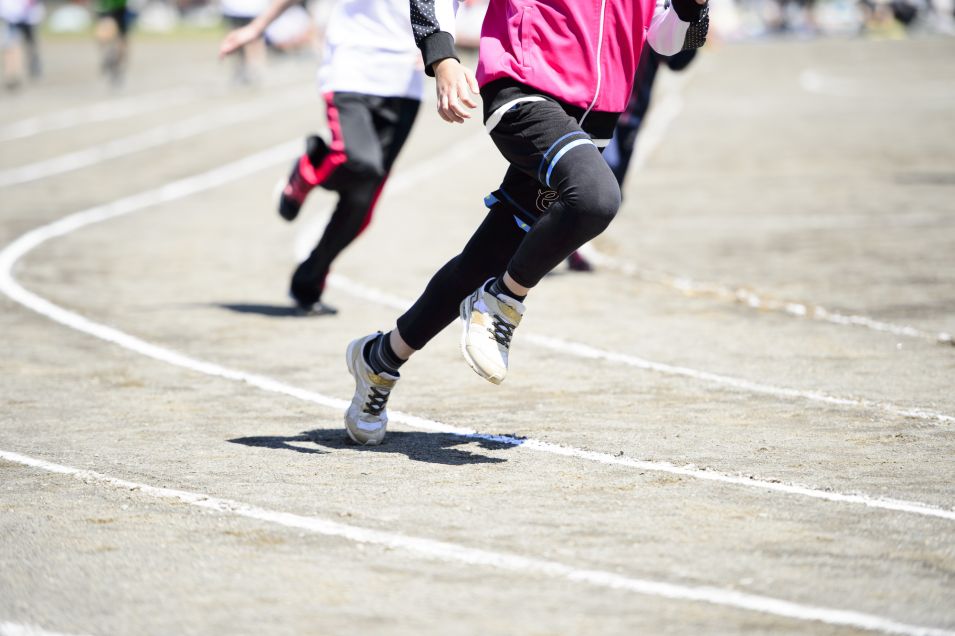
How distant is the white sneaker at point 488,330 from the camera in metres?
4.92

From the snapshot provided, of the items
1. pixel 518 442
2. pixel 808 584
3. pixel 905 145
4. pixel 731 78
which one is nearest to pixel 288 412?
pixel 518 442

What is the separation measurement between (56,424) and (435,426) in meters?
1.53

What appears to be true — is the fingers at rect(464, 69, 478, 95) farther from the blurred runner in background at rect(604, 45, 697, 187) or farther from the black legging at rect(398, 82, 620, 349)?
the blurred runner in background at rect(604, 45, 697, 187)

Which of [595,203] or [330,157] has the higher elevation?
[595,203]

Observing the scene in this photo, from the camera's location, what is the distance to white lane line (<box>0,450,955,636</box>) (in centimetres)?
353

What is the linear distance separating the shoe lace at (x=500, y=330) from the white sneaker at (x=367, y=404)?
0.62 meters

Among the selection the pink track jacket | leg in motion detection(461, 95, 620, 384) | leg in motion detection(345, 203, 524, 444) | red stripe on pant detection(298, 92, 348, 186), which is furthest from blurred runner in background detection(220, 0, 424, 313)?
leg in motion detection(461, 95, 620, 384)

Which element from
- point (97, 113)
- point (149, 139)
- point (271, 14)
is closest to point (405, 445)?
point (271, 14)

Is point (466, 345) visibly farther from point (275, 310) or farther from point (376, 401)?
point (275, 310)

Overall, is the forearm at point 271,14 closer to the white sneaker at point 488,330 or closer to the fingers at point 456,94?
the fingers at point 456,94

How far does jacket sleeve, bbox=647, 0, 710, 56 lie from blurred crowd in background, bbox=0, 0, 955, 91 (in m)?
22.9

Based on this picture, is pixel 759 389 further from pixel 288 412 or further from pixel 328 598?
pixel 328 598

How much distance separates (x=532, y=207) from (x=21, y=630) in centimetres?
239

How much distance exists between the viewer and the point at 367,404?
5453 millimetres
